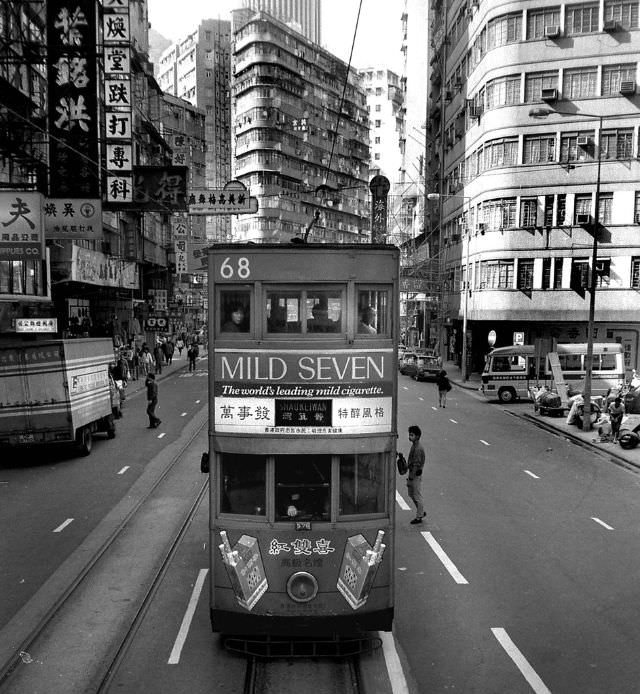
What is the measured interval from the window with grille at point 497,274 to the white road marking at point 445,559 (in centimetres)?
3022

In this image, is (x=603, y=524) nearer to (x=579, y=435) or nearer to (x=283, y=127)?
(x=579, y=435)

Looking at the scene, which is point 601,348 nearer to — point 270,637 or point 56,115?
point 56,115

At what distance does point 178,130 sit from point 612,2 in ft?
185

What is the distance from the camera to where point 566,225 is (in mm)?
38438

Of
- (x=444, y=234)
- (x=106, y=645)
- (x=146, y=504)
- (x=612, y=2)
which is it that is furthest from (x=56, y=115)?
(x=444, y=234)

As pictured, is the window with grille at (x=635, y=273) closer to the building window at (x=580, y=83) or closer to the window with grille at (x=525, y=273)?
the window with grille at (x=525, y=273)

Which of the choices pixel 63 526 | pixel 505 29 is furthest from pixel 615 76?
pixel 63 526

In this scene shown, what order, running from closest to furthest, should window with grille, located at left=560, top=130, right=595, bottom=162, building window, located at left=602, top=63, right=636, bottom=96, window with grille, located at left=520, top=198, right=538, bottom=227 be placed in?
building window, located at left=602, top=63, right=636, bottom=96
window with grille, located at left=560, top=130, right=595, bottom=162
window with grille, located at left=520, top=198, right=538, bottom=227

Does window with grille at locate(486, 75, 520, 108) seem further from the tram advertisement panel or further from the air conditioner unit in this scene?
the tram advertisement panel

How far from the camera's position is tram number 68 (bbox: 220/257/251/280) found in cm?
719

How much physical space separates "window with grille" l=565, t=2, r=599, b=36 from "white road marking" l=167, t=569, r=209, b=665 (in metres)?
37.9

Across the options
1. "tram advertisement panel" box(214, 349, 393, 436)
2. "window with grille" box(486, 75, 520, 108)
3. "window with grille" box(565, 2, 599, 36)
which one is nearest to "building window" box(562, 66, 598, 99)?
"window with grille" box(565, 2, 599, 36)

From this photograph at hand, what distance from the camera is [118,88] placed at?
2708 centimetres

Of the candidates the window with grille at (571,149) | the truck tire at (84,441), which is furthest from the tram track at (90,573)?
the window with grille at (571,149)
